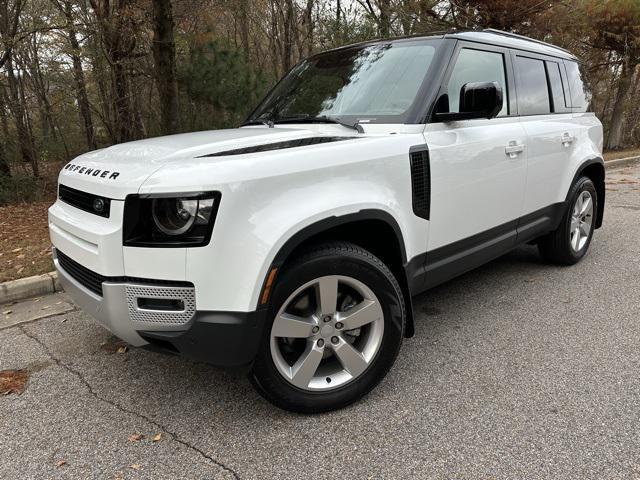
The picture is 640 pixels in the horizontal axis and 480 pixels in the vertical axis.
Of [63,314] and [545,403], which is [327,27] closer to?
[63,314]

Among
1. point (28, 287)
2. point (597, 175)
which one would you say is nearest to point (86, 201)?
point (28, 287)

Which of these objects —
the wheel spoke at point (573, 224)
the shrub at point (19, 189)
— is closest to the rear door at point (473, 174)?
the wheel spoke at point (573, 224)

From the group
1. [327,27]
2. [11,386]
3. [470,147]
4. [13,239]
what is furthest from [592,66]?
[11,386]

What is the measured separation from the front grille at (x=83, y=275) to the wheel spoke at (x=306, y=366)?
96 centimetres

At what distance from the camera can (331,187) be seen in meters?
2.32

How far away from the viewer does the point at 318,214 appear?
7.25 feet

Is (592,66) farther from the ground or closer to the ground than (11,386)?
farther from the ground

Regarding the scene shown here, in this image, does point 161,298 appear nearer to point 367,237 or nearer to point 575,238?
point 367,237

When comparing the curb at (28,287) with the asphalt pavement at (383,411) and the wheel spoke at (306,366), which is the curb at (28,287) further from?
the wheel spoke at (306,366)

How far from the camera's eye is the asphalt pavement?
2.14 m

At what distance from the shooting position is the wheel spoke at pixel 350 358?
2.45 m

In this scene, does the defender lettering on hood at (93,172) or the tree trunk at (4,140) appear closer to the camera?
the defender lettering on hood at (93,172)

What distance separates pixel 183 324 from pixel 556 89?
3.74 m

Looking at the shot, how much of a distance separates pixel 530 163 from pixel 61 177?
3.16 metres
